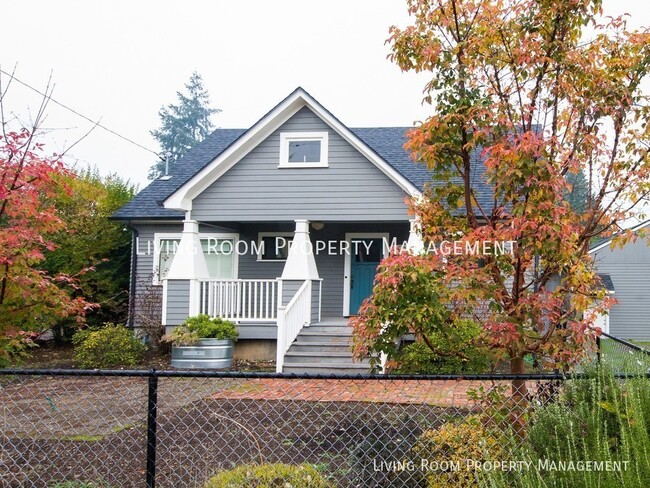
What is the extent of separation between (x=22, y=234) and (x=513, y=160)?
3.75 m

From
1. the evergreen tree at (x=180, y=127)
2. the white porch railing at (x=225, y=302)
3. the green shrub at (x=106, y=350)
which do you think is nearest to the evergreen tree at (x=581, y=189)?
the white porch railing at (x=225, y=302)

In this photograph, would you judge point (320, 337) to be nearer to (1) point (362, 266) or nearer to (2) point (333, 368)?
(2) point (333, 368)

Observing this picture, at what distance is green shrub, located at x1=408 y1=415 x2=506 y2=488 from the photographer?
11.3 feet

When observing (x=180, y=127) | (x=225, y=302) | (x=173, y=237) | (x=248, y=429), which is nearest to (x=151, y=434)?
(x=248, y=429)

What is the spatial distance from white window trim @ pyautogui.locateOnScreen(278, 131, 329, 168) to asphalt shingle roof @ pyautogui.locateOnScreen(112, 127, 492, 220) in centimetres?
83

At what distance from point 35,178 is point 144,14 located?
16365 mm

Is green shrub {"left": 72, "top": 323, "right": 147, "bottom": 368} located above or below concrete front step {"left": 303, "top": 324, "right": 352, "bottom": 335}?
below

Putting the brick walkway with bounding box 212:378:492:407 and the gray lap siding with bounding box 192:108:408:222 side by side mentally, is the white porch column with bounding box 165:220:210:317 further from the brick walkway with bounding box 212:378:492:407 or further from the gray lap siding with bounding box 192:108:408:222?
the brick walkway with bounding box 212:378:492:407

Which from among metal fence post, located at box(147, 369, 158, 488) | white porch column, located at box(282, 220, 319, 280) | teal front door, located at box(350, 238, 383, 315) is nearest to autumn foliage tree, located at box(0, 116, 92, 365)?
metal fence post, located at box(147, 369, 158, 488)

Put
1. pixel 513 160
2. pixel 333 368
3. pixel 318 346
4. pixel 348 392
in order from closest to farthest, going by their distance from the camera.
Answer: pixel 513 160, pixel 348 392, pixel 333 368, pixel 318 346

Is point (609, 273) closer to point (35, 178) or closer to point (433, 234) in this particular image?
point (433, 234)

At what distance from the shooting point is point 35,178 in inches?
162

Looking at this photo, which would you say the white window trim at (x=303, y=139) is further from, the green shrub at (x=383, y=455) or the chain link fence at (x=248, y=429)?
the green shrub at (x=383, y=455)

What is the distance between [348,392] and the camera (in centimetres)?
765
